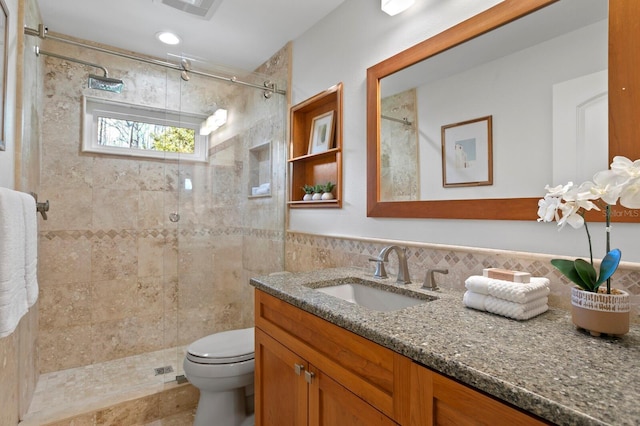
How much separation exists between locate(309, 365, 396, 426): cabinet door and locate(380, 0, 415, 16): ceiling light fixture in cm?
157

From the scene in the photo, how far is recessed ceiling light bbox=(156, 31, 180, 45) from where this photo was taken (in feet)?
7.50

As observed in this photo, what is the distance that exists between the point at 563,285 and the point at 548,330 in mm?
274

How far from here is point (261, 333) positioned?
141cm

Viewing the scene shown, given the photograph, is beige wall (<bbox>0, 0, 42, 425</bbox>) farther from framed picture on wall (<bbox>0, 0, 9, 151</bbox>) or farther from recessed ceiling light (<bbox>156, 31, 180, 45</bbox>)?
recessed ceiling light (<bbox>156, 31, 180, 45</bbox>)

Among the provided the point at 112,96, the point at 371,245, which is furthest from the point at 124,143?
the point at 371,245

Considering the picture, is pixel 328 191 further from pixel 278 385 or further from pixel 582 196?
pixel 582 196

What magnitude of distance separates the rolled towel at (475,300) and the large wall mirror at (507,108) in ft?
1.08

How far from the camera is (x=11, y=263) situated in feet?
3.17

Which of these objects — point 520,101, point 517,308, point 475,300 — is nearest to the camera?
point 517,308

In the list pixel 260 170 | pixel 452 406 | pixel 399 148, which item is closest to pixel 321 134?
pixel 260 170

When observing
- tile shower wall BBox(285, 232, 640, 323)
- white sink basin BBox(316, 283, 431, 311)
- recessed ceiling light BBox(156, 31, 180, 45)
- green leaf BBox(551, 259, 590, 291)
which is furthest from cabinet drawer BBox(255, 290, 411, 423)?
recessed ceiling light BBox(156, 31, 180, 45)

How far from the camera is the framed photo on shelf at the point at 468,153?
47.4 inches

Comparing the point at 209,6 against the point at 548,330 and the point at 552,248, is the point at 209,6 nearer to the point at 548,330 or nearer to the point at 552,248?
the point at 552,248

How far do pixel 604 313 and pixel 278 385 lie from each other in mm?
1082
